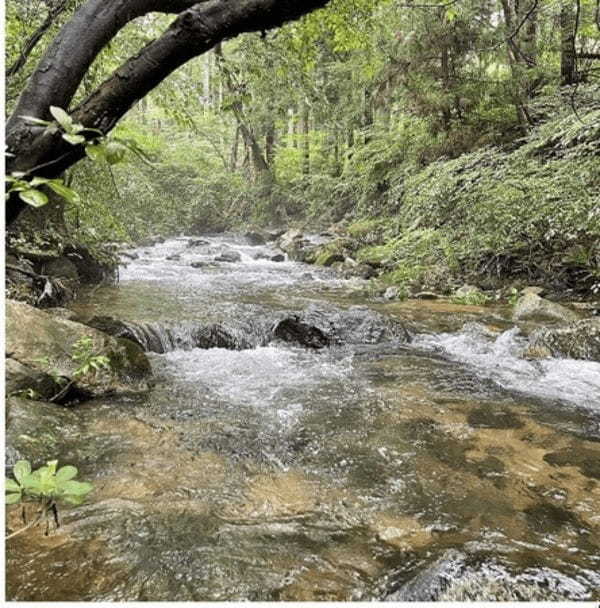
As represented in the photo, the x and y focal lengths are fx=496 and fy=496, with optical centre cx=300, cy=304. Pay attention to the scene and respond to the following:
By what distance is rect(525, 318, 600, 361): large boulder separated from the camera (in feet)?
22.4

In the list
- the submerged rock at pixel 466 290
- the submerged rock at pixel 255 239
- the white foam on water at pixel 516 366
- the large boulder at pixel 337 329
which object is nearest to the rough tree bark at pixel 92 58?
the white foam on water at pixel 516 366

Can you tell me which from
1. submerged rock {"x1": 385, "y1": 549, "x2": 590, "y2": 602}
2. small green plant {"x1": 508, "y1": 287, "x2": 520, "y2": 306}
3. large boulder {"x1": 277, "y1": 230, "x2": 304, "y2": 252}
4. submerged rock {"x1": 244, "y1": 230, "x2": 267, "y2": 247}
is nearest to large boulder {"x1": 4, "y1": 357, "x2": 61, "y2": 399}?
submerged rock {"x1": 385, "y1": 549, "x2": 590, "y2": 602}

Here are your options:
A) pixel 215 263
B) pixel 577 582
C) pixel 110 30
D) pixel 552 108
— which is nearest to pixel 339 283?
pixel 215 263

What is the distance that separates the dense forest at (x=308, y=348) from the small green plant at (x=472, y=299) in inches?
2.5

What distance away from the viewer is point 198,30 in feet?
5.56

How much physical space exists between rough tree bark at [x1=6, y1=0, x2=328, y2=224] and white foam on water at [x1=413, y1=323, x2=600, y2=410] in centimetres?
526

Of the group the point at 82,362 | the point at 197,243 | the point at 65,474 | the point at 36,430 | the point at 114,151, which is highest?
the point at 114,151

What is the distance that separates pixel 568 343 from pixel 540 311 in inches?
71.5

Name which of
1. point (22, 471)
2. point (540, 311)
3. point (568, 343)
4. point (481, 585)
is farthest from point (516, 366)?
point (22, 471)

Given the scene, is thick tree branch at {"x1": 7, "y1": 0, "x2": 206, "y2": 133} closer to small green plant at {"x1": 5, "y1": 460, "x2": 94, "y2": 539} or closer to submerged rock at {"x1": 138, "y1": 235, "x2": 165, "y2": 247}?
small green plant at {"x1": 5, "y1": 460, "x2": 94, "y2": 539}

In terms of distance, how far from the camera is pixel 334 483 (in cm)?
362

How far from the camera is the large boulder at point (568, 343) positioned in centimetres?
682

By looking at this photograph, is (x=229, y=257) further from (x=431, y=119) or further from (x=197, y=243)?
(x=431, y=119)

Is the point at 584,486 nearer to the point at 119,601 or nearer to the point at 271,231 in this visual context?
the point at 119,601
